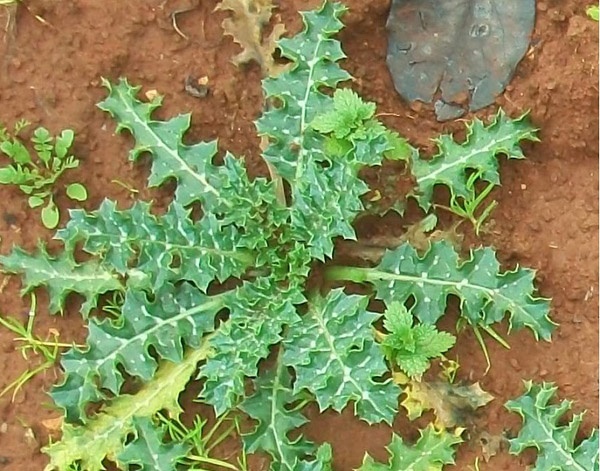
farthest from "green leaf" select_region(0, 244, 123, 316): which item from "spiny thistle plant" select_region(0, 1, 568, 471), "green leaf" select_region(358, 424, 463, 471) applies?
"green leaf" select_region(358, 424, 463, 471)

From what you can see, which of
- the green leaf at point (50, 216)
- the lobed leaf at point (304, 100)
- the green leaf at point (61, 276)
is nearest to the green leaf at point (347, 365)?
the lobed leaf at point (304, 100)

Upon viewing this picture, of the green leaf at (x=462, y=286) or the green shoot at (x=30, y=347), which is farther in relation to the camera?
the green shoot at (x=30, y=347)

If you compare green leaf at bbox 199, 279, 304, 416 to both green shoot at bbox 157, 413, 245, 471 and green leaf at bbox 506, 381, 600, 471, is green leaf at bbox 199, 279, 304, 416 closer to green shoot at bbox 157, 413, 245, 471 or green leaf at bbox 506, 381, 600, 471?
green shoot at bbox 157, 413, 245, 471

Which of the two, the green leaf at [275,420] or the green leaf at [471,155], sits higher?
→ the green leaf at [471,155]

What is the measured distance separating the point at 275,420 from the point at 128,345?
0.49 m

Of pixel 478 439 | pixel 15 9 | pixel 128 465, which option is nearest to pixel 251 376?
pixel 128 465

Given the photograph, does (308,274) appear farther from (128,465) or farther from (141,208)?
(128,465)

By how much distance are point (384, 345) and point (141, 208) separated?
82 centimetres

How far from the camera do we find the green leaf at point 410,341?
307cm

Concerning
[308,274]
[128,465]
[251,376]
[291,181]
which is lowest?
[128,465]

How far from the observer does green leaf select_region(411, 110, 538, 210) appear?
3227 millimetres

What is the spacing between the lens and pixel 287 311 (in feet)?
10.2

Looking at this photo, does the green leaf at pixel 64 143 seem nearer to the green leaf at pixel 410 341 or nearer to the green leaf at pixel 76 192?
the green leaf at pixel 76 192

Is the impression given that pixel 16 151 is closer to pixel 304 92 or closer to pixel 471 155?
Answer: pixel 304 92
